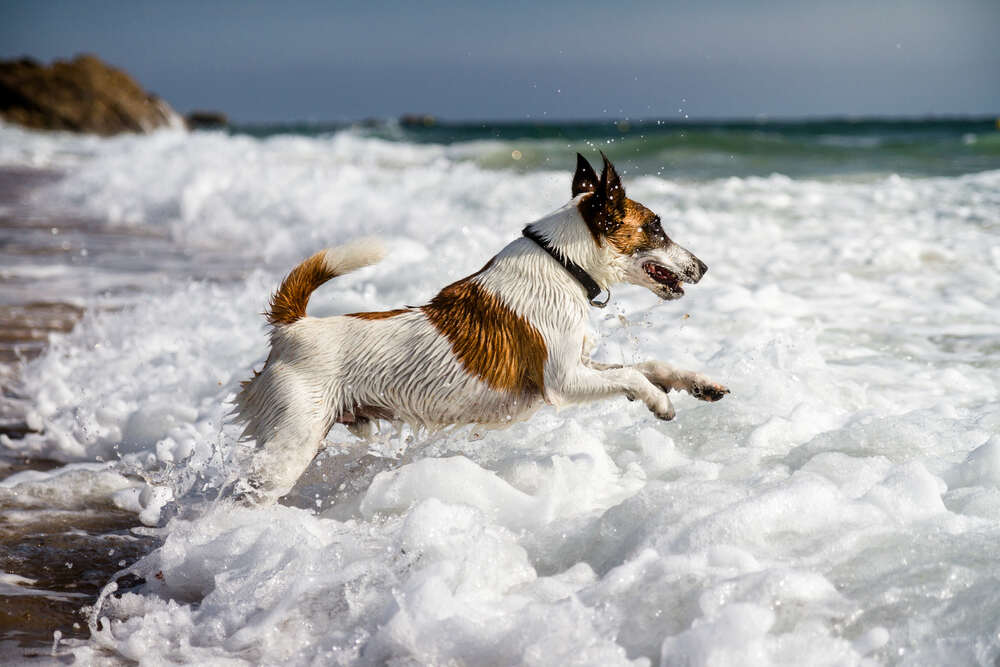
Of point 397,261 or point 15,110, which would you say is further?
point 15,110

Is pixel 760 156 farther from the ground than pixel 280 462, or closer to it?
farther from the ground

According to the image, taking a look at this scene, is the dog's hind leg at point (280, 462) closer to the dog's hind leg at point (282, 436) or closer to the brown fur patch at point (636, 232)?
the dog's hind leg at point (282, 436)

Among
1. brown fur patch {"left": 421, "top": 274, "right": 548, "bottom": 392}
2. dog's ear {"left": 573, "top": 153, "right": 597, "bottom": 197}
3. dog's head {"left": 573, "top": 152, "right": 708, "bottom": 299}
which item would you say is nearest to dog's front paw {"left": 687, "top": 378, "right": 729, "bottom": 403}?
dog's head {"left": 573, "top": 152, "right": 708, "bottom": 299}

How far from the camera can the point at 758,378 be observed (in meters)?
4.79

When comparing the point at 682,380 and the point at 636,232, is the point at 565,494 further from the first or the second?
the point at 636,232

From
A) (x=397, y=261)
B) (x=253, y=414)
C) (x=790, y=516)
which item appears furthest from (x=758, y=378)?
(x=397, y=261)

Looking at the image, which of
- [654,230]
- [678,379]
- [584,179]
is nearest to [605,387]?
[678,379]

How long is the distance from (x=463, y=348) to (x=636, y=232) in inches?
33.5

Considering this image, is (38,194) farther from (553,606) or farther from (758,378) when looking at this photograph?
(553,606)

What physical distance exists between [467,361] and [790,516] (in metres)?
1.29

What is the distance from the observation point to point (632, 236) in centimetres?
396

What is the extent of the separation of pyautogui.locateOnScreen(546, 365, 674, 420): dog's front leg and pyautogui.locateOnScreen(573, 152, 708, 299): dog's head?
1.33ft

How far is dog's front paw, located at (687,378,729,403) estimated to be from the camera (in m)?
4.03

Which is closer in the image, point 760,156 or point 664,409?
point 664,409
